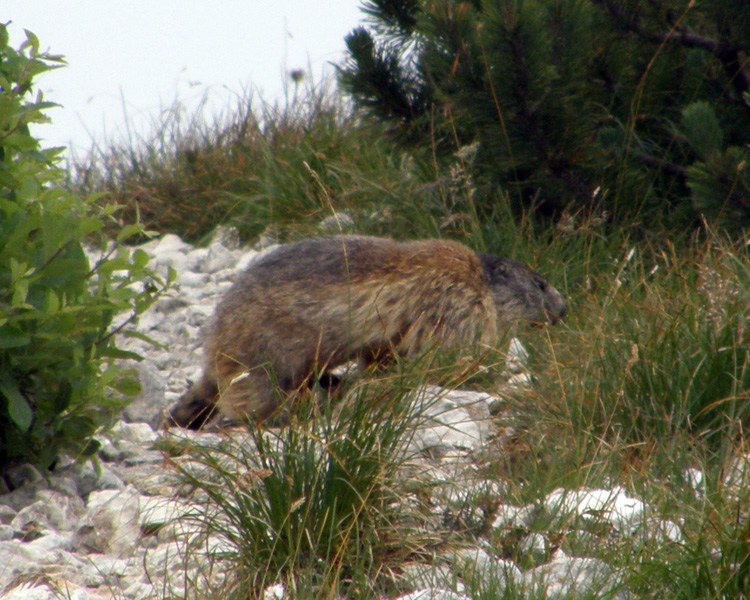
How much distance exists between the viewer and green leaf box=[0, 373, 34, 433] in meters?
3.27

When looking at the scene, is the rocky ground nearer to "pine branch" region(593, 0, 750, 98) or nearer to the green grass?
the green grass

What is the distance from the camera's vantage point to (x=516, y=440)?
3.76 m

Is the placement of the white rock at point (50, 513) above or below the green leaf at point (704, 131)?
below

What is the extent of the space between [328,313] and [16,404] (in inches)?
72.7

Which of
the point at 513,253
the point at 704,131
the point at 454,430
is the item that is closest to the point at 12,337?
the point at 454,430

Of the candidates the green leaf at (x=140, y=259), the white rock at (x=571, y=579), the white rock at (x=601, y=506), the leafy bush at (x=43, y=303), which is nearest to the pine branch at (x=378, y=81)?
the leafy bush at (x=43, y=303)

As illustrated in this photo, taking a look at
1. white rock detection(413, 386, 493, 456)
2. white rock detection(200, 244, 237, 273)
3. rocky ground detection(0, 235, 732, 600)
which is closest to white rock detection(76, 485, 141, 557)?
rocky ground detection(0, 235, 732, 600)

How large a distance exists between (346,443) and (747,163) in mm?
3477

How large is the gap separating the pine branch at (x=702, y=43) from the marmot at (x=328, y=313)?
6.23 feet

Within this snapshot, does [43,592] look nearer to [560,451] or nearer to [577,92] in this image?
[560,451]

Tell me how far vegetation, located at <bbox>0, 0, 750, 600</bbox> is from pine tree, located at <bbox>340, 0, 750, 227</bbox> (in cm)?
2

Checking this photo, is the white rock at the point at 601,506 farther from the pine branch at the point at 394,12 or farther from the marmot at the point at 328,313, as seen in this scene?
the pine branch at the point at 394,12

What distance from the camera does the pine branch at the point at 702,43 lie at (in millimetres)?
5734

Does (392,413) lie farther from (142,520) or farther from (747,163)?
(747,163)
